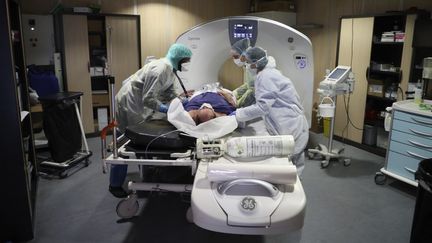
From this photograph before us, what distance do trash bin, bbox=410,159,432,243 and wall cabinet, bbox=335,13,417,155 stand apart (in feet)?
6.42

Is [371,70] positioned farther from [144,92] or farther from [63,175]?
[63,175]

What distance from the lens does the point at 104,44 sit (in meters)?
4.82

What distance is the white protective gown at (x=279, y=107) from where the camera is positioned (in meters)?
2.54

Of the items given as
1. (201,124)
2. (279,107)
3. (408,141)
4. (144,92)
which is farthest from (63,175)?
(408,141)

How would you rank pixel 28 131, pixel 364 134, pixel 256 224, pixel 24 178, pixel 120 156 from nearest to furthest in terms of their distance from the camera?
pixel 256 224 < pixel 120 156 < pixel 24 178 < pixel 28 131 < pixel 364 134

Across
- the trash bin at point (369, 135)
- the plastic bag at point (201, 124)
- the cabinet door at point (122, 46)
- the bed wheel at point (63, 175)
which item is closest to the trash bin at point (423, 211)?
the plastic bag at point (201, 124)

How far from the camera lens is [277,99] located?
2648mm

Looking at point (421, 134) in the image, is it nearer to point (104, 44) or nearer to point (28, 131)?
point (28, 131)

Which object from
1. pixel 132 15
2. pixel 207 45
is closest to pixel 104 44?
pixel 132 15

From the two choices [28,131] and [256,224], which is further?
[28,131]

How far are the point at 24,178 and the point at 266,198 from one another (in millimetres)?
1618

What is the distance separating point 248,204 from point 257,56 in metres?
1.45

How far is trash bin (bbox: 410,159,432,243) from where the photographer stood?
210cm

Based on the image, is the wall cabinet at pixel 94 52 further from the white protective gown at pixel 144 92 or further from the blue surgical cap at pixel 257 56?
the blue surgical cap at pixel 257 56
